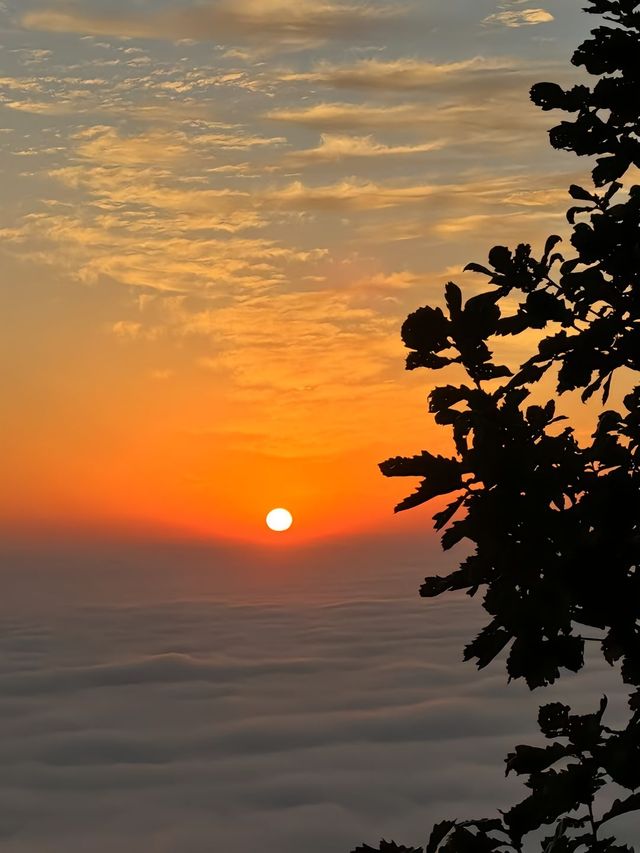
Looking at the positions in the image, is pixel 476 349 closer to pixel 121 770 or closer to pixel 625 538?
pixel 625 538

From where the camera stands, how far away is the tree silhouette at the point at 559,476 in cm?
370

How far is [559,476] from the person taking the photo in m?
3.80

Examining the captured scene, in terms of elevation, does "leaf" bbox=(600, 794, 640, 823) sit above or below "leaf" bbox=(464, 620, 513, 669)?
below

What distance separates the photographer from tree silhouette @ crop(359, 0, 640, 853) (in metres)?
3.70

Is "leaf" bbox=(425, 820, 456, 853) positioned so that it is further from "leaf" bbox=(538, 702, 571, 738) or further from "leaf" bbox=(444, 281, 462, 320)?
"leaf" bbox=(444, 281, 462, 320)

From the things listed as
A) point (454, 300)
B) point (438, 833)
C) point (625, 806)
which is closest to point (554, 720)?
point (625, 806)

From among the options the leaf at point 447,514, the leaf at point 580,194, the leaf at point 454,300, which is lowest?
the leaf at point 447,514

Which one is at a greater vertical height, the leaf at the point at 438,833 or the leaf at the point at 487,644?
the leaf at the point at 487,644

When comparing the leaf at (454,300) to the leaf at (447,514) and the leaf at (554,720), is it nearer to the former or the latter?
the leaf at (447,514)

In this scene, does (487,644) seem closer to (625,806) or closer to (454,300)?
(625,806)

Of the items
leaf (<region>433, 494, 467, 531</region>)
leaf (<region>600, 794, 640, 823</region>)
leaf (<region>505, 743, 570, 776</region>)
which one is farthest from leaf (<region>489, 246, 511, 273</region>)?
leaf (<region>600, 794, 640, 823</region>)

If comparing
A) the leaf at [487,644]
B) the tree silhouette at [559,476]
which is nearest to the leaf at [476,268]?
the tree silhouette at [559,476]

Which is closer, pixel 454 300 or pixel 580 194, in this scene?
pixel 454 300

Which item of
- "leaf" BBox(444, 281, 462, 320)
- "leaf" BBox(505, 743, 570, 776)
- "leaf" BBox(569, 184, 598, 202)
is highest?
"leaf" BBox(569, 184, 598, 202)
